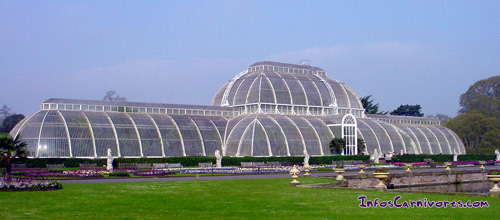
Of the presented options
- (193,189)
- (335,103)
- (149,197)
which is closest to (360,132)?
(335,103)

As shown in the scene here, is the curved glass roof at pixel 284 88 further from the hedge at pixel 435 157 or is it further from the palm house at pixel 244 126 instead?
the hedge at pixel 435 157

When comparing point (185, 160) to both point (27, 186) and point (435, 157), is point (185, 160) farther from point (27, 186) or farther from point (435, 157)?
point (435, 157)

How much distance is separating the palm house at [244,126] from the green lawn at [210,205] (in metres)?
39.3

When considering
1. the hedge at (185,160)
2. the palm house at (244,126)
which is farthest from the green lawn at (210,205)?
the palm house at (244,126)

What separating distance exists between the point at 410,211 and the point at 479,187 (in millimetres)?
32633

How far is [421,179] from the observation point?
5525cm

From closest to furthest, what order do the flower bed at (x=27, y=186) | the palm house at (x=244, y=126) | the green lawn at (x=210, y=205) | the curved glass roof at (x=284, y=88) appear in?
the green lawn at (x=210, y=205) → the flower bed at (x=27, y=186) → the palm house at (x=244, y=126) → the curved glass roof at (x=284, y=88)

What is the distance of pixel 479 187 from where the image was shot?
53.8 meters

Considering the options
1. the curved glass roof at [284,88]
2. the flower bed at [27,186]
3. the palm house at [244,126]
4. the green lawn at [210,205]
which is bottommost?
the green lawn at [210,205]

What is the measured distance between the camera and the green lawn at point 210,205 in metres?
23.4

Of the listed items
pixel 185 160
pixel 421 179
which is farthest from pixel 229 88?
pixel 421 179

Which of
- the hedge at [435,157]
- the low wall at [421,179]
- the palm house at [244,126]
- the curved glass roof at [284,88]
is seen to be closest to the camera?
the low wall at [421,179]

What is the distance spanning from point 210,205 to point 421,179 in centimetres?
3402

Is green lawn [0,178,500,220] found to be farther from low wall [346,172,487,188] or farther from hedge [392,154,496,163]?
hedge [392,154,496,163]
